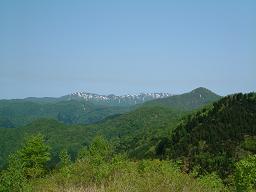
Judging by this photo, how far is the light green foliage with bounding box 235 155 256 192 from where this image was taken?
3062 cm

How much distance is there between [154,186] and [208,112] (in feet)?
528

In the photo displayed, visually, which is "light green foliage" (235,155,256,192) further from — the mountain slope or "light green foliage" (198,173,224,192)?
the mountain slope

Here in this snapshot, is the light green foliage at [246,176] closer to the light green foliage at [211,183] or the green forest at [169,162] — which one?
the green forest at [169,162]

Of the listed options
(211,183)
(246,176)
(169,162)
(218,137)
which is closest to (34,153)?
(169,162)

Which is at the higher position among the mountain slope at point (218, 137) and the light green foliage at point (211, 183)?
the light green foliage at point (211, 183)

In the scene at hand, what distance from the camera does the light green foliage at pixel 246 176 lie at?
30617 mm

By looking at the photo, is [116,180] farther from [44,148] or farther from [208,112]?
[208,112]

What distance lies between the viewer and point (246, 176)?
32.5 metres

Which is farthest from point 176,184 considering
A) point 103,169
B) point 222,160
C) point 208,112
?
point 208,112

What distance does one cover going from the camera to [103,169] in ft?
67.2

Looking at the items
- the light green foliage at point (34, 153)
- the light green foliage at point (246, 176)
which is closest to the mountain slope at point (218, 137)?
the light green foliage at point (34, 153)

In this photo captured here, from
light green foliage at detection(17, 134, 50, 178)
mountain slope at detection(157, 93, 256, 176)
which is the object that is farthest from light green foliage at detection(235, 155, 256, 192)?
mountain slope at detection(157, 93, 256, 176)

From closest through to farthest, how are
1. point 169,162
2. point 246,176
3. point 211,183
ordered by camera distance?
point 211,183, point 246,176, point 169,162

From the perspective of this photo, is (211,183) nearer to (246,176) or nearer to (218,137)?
(246,176)
